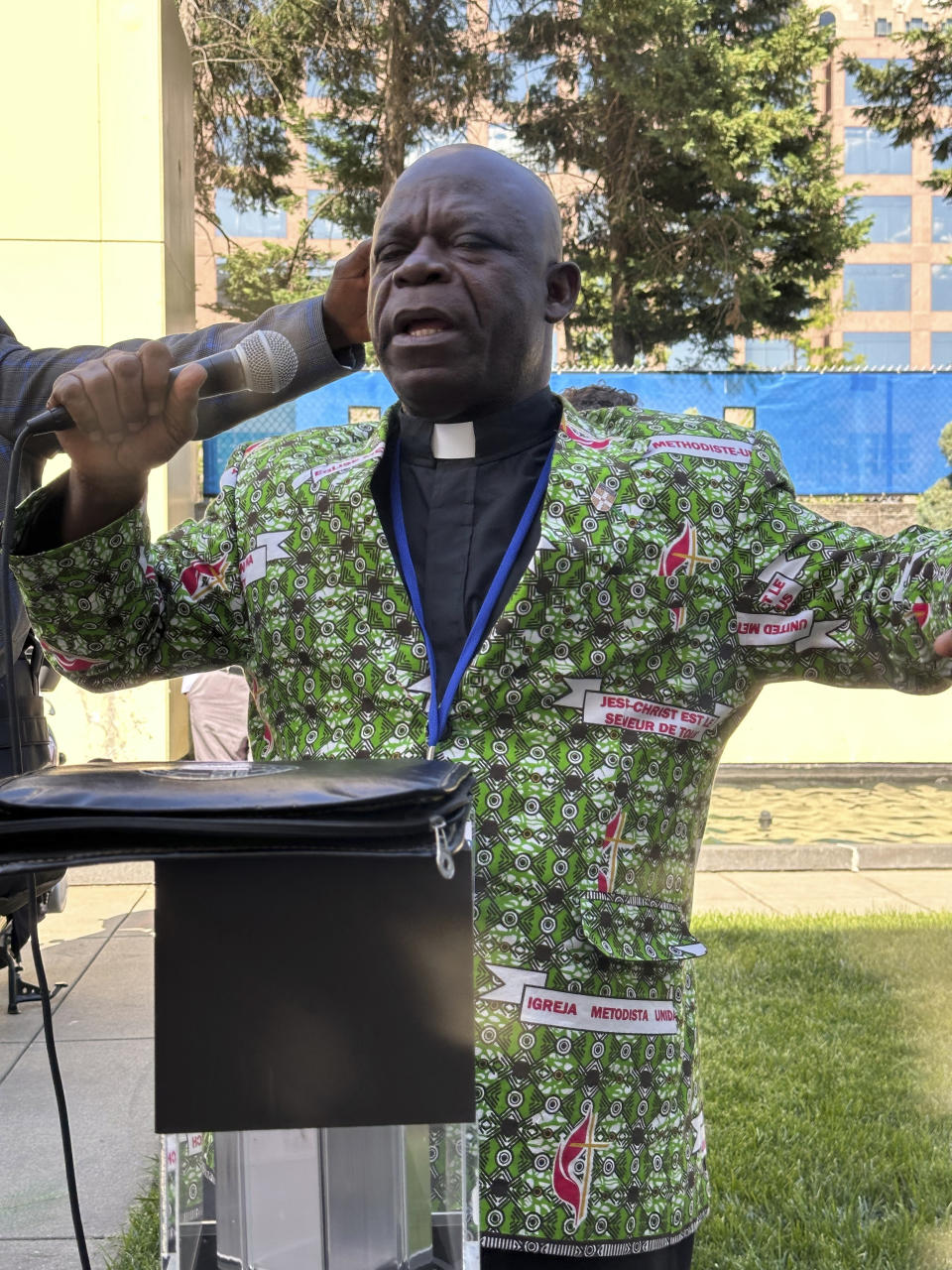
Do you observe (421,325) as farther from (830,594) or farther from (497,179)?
(830,594)

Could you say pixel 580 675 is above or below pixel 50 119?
below

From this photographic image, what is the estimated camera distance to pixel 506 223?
6.38ft

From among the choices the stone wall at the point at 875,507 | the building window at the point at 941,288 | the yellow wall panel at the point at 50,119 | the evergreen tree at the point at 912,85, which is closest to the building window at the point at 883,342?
the building window at the point at 941,288

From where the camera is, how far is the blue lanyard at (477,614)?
6.04 feet

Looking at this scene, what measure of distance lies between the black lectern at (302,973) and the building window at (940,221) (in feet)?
301

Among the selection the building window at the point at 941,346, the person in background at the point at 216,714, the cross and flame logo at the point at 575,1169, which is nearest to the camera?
the cross and flame logo at the point at 575,1169

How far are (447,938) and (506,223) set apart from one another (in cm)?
108

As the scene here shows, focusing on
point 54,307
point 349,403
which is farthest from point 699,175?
point 54,307

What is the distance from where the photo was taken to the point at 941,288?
274 ft

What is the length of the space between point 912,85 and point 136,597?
21.2 meters

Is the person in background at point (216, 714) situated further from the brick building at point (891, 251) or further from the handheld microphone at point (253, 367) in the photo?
the brick building at point (891, 251)

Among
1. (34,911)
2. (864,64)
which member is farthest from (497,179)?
(864,64)

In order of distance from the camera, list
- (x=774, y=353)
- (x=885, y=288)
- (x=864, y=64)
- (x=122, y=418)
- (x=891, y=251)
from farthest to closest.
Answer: (x=891, y=251) → (x=885, y=288) → (x=774, y=353) → (x=864, y=64) → (x=122, y=418)

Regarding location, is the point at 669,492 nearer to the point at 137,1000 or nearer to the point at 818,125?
the point at 137,1000
